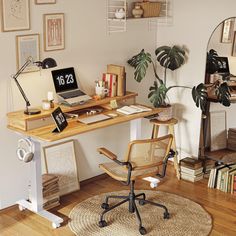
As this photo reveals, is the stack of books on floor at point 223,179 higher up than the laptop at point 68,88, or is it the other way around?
the laptop at point 68,88

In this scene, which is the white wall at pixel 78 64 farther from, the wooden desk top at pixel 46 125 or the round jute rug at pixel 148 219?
the round jute rug at pixel 148 219

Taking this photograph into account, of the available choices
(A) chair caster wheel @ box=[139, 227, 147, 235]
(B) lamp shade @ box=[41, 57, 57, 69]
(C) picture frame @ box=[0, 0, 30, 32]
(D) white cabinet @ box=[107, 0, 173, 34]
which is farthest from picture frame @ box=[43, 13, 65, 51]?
(A) chair caster wheel @ box=[139, 227, 147, 235]

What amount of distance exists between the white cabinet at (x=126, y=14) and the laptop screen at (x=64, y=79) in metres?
0.67

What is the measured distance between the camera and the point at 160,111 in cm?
494

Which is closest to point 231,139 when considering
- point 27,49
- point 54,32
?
point 54,32

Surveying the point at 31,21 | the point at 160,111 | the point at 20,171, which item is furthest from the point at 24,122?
the point at 160,111

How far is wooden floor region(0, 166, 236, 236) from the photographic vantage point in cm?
408

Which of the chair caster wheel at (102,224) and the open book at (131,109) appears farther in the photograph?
the open book at (131,109)

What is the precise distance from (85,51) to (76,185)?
1315 mm

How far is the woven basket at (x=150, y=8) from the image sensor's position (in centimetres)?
504

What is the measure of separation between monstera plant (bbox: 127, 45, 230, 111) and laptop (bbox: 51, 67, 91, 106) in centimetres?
71

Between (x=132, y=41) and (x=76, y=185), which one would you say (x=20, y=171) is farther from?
(x=132, y=41)

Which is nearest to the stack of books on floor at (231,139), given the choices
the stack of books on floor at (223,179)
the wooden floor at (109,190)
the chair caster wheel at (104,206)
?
the stack of books on floor at (223,179)

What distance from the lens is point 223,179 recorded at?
4898 millimetres
